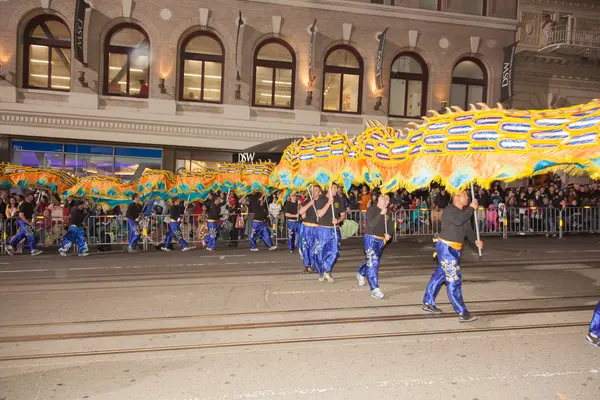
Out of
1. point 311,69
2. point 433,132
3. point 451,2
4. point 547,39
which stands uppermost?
point 451,2

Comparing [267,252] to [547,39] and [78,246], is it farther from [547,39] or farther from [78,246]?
[547,39]

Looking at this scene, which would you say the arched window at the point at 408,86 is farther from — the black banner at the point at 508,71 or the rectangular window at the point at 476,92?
the black banner at the point at 508,71

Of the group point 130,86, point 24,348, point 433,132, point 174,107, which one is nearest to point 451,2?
point 174,107

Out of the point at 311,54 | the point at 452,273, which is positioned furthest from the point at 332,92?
the point at 452,273

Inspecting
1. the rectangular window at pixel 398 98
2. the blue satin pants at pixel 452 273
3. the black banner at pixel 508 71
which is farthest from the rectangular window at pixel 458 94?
the blue satin pants at pixel 452 273

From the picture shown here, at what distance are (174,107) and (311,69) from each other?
642cm

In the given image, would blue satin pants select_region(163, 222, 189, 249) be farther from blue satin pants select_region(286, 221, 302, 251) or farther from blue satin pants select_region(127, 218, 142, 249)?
blue satin pants select_region(286, 221, 302, 251)

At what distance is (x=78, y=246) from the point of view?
1342cm

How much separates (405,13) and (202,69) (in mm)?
10033

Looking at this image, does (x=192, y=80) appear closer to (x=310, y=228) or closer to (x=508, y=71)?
(x=310, y=228)

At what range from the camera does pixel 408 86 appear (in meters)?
23.4

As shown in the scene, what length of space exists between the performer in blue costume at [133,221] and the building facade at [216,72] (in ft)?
19.8

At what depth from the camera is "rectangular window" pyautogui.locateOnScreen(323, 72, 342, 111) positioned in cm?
2267

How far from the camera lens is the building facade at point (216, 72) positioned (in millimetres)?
20062
